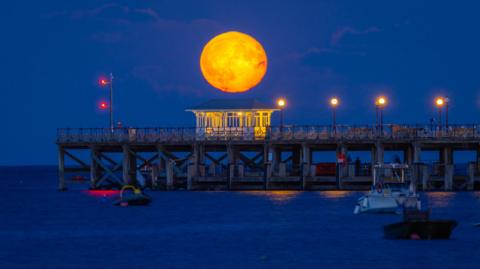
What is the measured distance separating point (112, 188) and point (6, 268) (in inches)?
2346

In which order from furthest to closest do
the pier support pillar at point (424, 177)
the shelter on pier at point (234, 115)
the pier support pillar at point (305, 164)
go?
the shelter on pier at point (234, 115)
the pier support pillar at point (305, 164)
the pier support pillar at point (424, 177)

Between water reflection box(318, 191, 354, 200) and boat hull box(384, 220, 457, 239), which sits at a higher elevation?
water reflection box(318, 191, 354, 200)

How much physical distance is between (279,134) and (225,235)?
121ft

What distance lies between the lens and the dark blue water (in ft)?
176

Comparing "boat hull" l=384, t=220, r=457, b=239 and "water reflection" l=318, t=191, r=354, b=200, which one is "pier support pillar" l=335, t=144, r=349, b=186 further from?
"boat hull" l=384, t=220, r=457, b=239

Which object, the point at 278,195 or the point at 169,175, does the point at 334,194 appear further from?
the point at 169,175

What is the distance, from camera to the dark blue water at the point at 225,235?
53.8 metres

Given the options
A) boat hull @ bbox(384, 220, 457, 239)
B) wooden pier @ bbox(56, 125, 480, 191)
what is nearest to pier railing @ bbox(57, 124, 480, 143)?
wooden pier @ bbox(56, 125, 480, 191)

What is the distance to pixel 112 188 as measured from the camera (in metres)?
112

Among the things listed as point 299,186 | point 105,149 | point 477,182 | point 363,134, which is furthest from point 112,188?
point 477,182

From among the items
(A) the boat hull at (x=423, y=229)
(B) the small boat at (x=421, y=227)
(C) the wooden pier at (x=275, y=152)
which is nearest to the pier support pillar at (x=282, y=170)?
(C) the wooden pier at (x=275, y=152)

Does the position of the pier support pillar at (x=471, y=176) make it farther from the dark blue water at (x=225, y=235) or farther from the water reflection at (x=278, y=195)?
the water reflection at (x=278, y=195)

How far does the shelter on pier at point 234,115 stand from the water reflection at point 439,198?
1624 centimetres

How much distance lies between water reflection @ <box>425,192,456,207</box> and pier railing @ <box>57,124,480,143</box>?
170 inches
